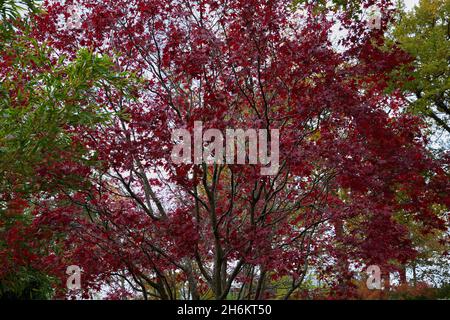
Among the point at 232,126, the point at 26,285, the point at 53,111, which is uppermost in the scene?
the point at 53,111

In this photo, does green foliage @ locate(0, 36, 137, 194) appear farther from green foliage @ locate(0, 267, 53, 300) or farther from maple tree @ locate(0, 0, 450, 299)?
green foliage @ locate(0, 267, 53, 300)

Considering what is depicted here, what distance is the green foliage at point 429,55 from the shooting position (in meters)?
12.2

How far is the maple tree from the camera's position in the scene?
566 cm

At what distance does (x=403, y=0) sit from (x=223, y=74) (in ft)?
35.0

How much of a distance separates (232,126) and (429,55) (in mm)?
9105

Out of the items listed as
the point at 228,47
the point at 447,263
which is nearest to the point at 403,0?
the point at 447,263

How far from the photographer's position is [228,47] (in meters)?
5.93

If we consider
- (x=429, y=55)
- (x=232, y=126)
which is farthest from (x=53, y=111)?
(x=429, y=55)

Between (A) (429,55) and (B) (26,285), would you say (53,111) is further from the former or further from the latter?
(A) (429,55)

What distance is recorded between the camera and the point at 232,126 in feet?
17.5

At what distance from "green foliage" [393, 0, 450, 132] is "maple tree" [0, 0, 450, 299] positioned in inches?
238

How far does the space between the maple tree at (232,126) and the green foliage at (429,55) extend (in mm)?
6041

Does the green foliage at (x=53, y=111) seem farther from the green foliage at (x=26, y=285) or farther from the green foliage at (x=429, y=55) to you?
the green foliage at (x=429, y=55)
